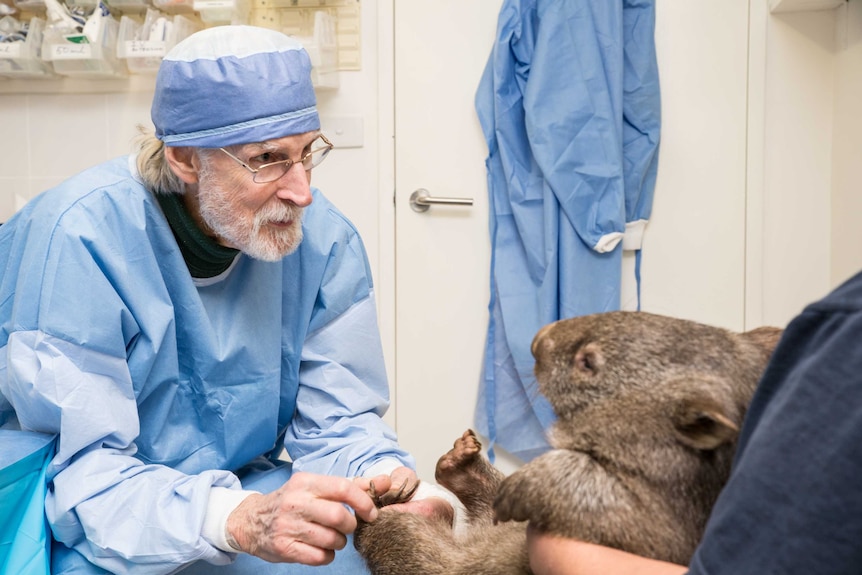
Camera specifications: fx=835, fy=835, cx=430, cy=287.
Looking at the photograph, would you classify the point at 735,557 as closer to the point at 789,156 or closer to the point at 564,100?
the point at 564,100

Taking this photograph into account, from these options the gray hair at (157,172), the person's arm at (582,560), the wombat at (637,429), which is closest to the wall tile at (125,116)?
the gray hair at (157,172)

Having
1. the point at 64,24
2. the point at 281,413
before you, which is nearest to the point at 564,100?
the point at 281,413

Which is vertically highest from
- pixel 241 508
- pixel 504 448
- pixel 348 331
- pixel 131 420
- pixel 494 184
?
pixel 494 184

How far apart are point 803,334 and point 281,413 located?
1.40 m

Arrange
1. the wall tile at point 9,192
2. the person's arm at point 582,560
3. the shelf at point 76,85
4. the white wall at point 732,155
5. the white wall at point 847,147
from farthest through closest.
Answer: the wall tile at point 9,192 < the shelf at point 76,85 < the white wall at point 732,155 < the white wall at point 847,147 < the person's arm at point 582,560

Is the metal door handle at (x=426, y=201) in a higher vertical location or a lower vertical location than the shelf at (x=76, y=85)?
lower

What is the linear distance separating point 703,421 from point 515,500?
0.95ft

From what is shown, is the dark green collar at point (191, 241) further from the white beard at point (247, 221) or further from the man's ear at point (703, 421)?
the man's ear at point (703, 421)

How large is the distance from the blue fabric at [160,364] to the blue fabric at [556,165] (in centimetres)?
102

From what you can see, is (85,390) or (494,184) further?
(494,184)

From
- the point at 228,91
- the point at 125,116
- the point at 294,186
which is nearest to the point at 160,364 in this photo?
the point at 294,186

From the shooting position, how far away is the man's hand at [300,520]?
135cm

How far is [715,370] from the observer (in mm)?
1115

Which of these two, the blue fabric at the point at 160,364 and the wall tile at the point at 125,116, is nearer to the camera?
the blue fabric at the point at 160,364
